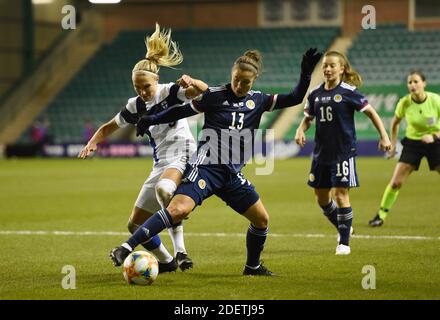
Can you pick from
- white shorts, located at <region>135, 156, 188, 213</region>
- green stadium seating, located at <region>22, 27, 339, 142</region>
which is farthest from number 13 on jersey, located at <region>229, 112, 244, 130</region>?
green stadium seating, located at <region>22, 27, 339, 142</region>

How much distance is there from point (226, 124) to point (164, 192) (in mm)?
787

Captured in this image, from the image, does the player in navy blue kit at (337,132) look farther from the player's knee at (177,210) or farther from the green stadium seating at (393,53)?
the green stadium seating at (393,53)

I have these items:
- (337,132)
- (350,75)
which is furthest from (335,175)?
(350,75)

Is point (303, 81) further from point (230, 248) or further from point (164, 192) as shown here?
point (230, 248)

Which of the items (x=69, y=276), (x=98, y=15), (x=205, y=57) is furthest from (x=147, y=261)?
(x=98, y=15)

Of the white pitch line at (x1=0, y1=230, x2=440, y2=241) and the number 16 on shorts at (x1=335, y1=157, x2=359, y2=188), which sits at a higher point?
the number 16 on shorts at (x1=335, y1=157, x2=359, y2=188)

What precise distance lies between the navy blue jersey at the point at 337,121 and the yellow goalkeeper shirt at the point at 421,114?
277 centimetres

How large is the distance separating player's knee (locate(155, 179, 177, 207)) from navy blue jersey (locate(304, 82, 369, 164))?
2.59 metres

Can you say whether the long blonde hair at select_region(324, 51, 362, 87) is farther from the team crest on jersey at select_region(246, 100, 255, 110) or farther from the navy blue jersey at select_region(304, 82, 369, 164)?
the team crest on jersey at select_region(246, 100, 255, 110)

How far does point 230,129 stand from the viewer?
24.2 ft

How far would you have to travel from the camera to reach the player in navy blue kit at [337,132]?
9289mm

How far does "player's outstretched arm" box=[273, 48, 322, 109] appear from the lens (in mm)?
7168

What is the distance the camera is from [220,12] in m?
40.2

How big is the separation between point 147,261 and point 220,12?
112 ft
